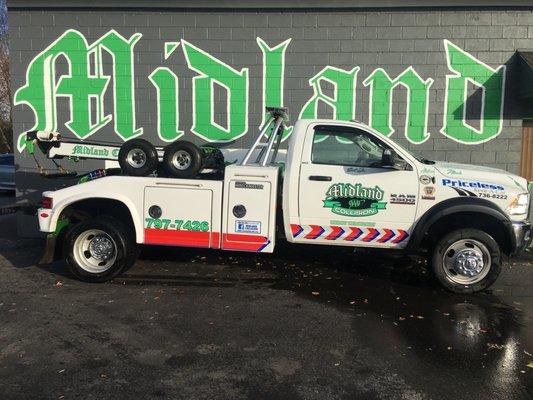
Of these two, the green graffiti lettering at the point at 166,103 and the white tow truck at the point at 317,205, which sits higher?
the green graffiti lettering at the point at 166,103

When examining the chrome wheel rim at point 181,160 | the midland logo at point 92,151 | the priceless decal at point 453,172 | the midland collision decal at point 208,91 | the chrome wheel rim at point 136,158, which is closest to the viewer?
the priceless decal at point 453,172

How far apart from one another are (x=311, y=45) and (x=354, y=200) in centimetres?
417

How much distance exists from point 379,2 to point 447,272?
5.23m

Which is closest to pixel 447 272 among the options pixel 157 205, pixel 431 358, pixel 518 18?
pixel 431 358

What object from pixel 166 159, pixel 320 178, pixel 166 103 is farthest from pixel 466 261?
pixel 166 103

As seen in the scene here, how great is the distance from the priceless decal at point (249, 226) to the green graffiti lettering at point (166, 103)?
3846 mm

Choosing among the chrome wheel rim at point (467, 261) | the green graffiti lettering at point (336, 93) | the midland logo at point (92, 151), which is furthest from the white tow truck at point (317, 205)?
the green graffiti lettering at point (336, 93)

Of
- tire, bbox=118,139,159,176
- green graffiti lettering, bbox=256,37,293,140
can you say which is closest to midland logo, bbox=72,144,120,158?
tire, bbox=118,139,159,176

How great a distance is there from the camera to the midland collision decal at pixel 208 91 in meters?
8.95

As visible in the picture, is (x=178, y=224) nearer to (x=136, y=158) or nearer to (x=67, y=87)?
(x=136, y=158)

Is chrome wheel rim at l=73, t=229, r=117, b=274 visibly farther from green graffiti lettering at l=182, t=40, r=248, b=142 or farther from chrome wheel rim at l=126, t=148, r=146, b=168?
green graffiti lettering at l=182, t=40, r=248, b=142

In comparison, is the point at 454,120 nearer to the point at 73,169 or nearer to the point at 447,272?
the point at 447,272

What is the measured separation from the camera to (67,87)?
30.7ft

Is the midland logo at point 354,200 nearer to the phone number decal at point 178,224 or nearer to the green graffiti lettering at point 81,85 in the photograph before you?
the phone number decal at point 178,224
